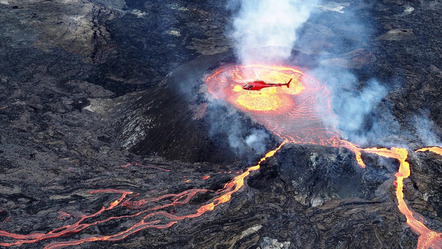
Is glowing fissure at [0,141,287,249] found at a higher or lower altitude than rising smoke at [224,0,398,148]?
lower

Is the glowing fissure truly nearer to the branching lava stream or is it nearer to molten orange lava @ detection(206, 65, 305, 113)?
the branching lava stream

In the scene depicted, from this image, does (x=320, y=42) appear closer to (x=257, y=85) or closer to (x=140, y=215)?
(x=257, y=85)

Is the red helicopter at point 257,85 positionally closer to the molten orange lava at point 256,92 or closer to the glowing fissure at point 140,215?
the molten orange lava at point 256,92

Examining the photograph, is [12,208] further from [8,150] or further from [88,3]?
[88,3]

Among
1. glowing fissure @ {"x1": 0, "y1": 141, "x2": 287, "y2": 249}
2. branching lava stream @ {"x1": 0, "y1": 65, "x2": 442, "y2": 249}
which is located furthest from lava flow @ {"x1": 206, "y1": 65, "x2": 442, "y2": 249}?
glowing fissure @ {"x1": 0, "y1": 141, "x2": 287, "y2": 249}

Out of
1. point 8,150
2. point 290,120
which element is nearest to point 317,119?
point 290,120
